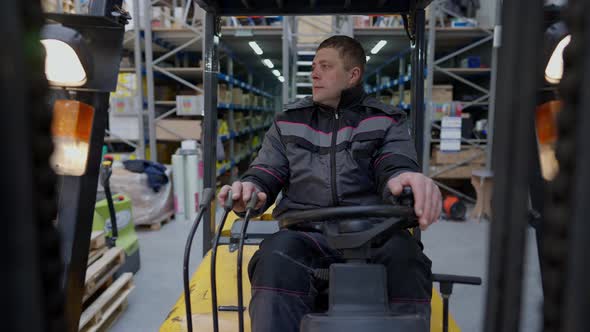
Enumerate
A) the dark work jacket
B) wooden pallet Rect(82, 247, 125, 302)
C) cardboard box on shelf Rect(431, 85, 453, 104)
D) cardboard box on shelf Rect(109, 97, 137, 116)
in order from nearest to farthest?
the dark work jacket < wooden pallet Rect(82, 247, 125, 302) < cardboard box on shelf Rect(431, 85, 453, 104) < cardboard box on shelf Rect(109, 97, 137, 116)

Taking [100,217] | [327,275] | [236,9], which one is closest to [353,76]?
[236,9]

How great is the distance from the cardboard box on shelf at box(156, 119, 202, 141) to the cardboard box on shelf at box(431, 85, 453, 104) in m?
3.51

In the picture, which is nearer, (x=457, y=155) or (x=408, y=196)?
(x=408, y=196)

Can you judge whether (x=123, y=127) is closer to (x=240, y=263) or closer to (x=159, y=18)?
(x=159, y=18)

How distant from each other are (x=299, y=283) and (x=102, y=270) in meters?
1.96

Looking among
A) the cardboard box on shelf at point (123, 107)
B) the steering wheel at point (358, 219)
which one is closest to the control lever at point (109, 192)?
the steering wheel at point (358, 219)

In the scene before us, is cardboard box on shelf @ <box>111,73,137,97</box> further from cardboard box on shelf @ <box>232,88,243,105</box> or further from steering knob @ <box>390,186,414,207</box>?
steering knob @ <box>390,186,414,207</box>

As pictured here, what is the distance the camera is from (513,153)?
1.74 ft

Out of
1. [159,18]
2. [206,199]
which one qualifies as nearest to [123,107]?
[159,18]

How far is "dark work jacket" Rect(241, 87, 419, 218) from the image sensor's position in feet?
6.09

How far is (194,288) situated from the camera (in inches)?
76.9

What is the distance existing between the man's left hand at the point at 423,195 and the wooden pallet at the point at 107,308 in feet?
6.72

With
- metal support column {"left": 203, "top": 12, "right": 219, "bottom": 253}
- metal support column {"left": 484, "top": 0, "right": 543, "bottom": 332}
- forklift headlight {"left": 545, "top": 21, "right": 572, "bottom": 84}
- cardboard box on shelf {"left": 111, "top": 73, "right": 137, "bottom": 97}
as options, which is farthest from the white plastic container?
metal support column {"left": 484, "top": 0, "right": 543, "bottom": 332}

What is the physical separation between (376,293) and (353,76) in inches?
43.0
